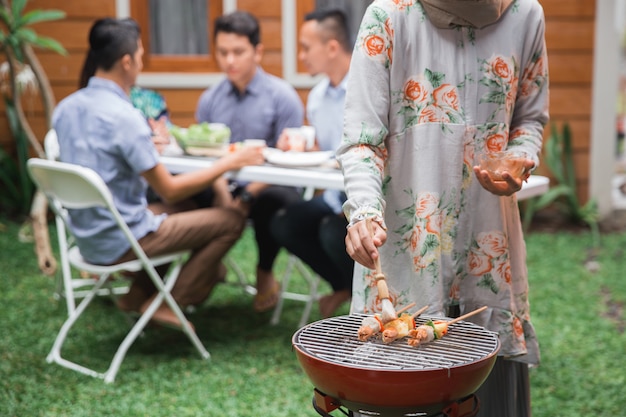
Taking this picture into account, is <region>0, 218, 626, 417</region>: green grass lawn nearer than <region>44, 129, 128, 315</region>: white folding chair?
Yes

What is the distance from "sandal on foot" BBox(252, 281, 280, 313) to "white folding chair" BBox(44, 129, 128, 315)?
29.4 inches

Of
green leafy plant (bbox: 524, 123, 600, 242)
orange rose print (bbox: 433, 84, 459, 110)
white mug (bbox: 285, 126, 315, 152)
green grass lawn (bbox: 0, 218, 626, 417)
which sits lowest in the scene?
green grass lawn (bbox: 0, 218, 626, 417)

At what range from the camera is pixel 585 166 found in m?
6.43

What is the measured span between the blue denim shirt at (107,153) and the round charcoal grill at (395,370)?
173cm

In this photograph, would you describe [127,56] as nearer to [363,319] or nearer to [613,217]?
[363,319]

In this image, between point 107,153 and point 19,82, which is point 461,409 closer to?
point 107,153

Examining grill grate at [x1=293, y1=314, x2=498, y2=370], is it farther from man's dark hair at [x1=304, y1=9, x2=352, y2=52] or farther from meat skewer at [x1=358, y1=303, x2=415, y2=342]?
man's dark hair at [x1=304, y1=9, x2=352, y2=52]

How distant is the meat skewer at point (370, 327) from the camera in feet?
5.59

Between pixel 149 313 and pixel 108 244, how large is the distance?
0.36m

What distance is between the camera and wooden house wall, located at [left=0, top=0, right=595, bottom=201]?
6203mm

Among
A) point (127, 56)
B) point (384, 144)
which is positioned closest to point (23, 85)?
point (127, 56)

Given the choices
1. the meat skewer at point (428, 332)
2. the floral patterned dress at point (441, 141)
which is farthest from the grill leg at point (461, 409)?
the floral patterned dress at point (441, 141)

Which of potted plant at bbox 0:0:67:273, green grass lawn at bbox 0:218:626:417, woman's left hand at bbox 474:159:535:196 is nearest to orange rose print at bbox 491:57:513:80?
woman's left hand at bbox 474:159:535:196

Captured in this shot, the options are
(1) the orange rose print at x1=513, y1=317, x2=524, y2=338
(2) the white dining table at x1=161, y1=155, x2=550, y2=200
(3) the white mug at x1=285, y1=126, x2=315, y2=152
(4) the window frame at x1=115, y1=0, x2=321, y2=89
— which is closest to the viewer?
(1) the orange rose print at x1=513, y1=317, x2=524, y2=338
